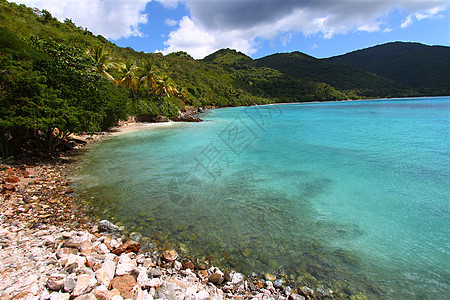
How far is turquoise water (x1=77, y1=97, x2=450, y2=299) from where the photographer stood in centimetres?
549

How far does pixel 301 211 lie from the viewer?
845 centimetres

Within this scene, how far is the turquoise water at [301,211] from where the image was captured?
5.49 m

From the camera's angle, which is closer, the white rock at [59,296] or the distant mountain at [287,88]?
the white rock at [59,296]

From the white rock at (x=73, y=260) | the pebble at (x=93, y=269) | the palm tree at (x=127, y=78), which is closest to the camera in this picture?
the pebble at (x=93, y=269)

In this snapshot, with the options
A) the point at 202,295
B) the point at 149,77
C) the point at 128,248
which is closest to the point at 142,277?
the point at 202,295

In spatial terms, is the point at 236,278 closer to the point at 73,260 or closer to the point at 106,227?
the point at 73,260

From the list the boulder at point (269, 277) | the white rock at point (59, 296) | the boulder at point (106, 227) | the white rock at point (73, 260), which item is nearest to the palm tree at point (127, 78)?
the boulder at point (106, 227)

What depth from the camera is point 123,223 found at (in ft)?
23.5

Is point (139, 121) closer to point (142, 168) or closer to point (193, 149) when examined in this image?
point (193, 149)

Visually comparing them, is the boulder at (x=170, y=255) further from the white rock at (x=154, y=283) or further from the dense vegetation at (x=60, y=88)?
the dense vegetation at (x=60, y=88)

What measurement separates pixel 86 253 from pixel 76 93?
13.2 metres

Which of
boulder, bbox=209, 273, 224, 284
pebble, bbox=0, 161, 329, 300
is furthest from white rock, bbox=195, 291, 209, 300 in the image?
boulder, bbox=209, 273, 224, 284

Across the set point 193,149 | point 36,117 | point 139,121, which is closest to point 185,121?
point 139,121

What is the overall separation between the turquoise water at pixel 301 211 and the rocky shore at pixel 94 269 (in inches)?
24.8
